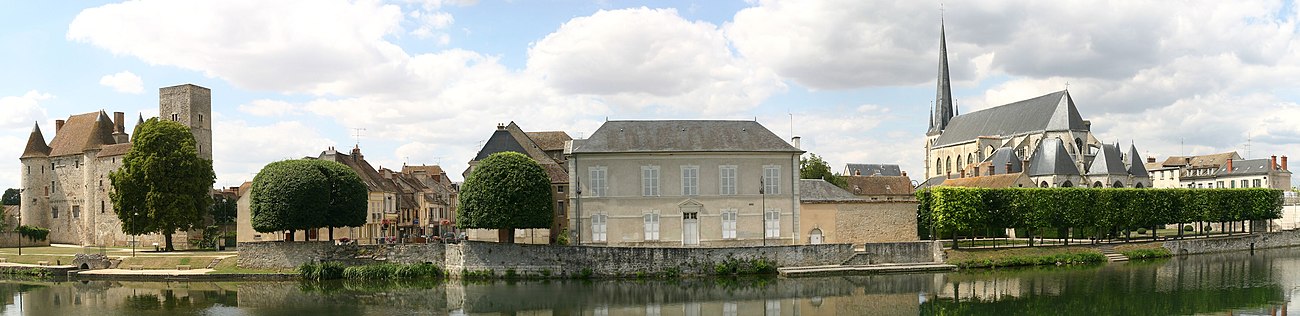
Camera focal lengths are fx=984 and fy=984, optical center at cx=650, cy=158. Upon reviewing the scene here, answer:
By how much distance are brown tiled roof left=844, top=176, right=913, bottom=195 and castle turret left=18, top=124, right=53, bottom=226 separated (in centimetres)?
4228

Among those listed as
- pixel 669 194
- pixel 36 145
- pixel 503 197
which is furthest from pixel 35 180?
pixel 669 194

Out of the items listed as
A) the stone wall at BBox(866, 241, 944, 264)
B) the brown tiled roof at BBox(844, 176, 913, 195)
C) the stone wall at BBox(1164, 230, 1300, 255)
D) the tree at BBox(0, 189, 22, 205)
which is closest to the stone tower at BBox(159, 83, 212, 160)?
the stone wall at BBox(866, 241, 944, 264)

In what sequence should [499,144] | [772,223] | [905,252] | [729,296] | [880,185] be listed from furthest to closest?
[880,185]
[499,144]
[772,223]
[905,252]
[729,296]

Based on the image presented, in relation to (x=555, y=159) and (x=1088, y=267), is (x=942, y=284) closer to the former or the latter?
(x=1088, y=267)

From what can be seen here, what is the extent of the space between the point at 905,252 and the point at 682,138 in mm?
8991

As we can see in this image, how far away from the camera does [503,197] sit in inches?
1330

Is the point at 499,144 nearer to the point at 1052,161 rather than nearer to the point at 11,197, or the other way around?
the point at 1052,161

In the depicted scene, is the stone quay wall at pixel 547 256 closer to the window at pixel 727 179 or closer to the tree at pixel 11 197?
the window at pixel 727 179

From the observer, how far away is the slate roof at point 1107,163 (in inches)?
2527

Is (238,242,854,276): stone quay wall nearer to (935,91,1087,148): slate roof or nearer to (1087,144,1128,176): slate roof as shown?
(1087,144,1128,176): slate roof

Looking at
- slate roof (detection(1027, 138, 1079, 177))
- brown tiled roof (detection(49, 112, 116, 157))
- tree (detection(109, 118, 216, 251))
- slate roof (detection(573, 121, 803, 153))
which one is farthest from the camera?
slate roof (detection(1027, 138, 1079, 177))

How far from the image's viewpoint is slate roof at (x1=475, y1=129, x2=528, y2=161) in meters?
44.6

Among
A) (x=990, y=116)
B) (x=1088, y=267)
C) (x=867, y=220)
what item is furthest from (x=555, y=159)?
(x=990, y=116)

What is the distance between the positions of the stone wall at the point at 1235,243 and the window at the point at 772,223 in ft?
61.5
